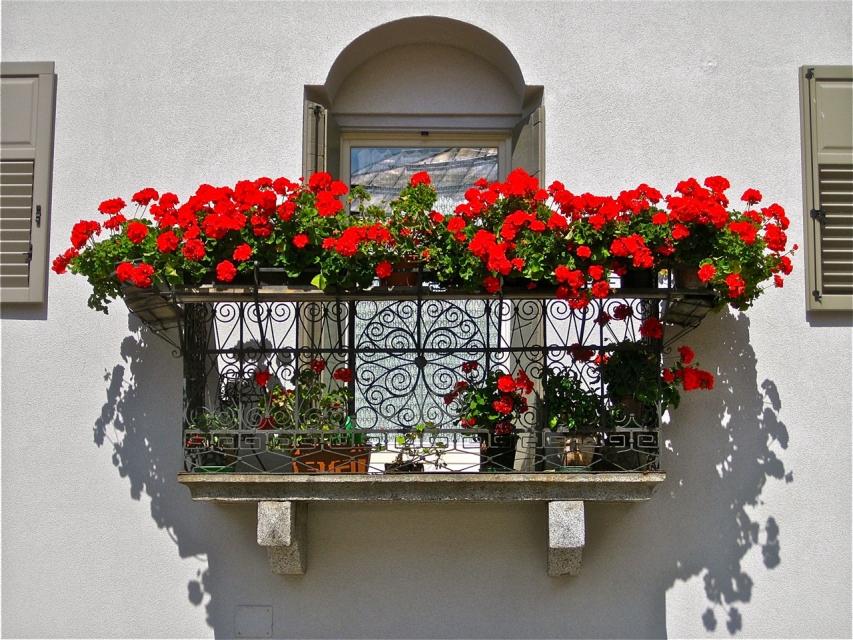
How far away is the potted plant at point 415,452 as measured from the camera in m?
5.69

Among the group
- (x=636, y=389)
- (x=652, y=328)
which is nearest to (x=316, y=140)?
(x=652, y=328)

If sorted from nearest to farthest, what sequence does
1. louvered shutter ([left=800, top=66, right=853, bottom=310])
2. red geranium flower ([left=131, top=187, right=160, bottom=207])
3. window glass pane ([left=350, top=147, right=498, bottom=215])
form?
red geranium flower ([left=131, top=187, right=160, bottom=207]), louvered shutter ([left=800, top=66, right=853, bottom=310]), window glass pane ([left=350, top=147, right=498, bottom=215])

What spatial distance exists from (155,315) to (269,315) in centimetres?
63

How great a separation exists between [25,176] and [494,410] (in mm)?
3014

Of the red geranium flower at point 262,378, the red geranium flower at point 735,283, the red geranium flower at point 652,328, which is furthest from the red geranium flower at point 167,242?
the red geranium flower at point 735,283

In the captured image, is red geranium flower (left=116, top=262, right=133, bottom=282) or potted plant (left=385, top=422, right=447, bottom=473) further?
potted plant (left=385, top=422, right=447, bottom=473)

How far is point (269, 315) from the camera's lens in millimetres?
5844

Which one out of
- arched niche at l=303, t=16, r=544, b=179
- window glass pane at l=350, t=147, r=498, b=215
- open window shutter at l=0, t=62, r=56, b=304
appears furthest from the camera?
window glass pane at l=350, t=147, r=498, b=215

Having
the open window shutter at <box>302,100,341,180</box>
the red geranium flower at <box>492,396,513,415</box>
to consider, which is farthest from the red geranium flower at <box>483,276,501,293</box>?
the open window shutter at <box>302,100,341,180</box>

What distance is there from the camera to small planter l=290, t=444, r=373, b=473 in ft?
18.7

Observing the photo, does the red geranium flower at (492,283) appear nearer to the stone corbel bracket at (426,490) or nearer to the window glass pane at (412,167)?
the stone corbel bracket at (426,490)

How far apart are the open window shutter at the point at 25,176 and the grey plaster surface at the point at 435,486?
161 cm

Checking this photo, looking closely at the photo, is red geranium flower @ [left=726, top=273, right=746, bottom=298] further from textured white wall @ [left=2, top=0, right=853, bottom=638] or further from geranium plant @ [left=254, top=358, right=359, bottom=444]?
geranium plant @ [left=254, top=358, right=359, bottom=444]

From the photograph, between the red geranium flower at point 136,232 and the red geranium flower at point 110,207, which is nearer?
the red geranium flower at point 136,232
